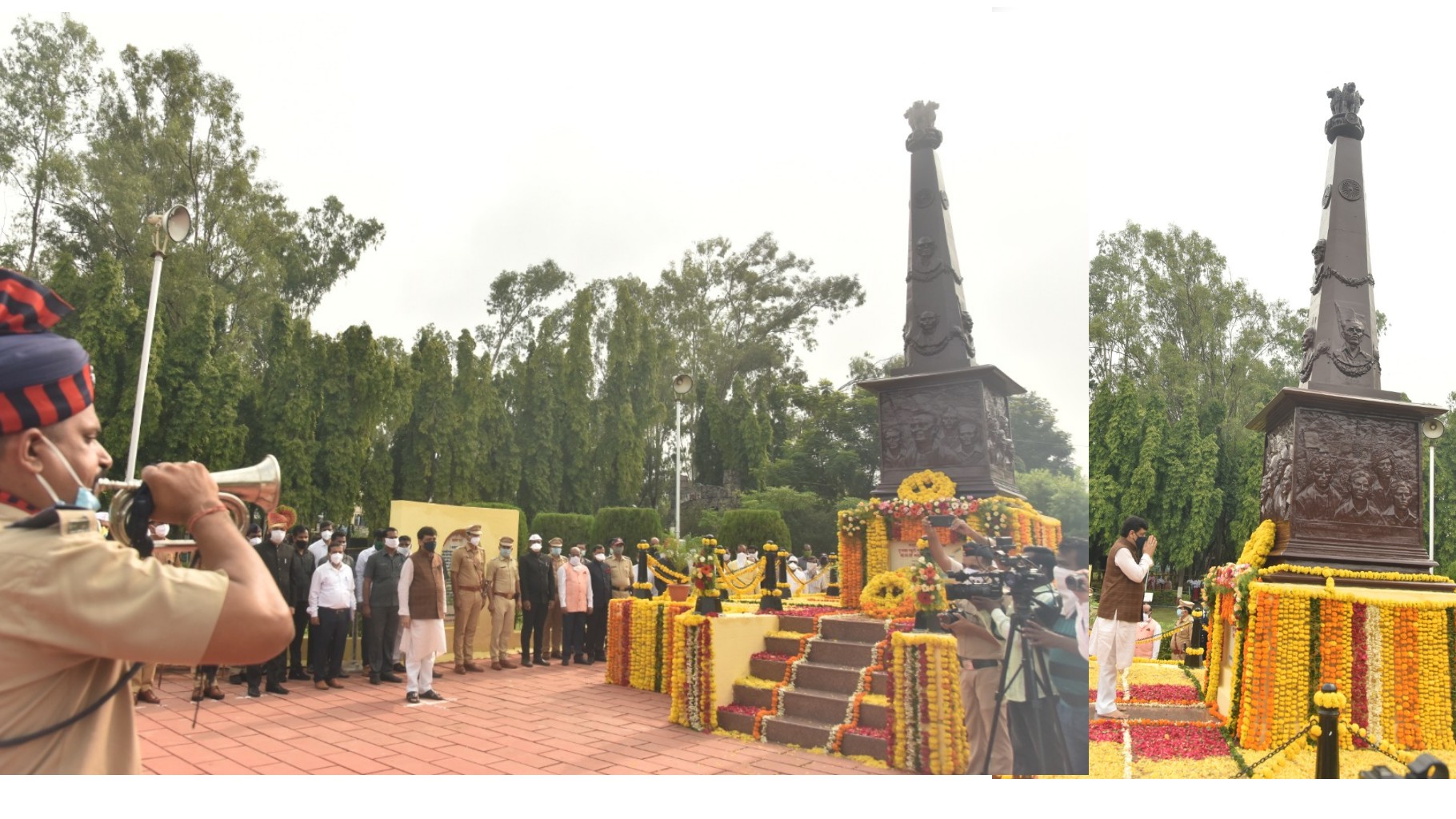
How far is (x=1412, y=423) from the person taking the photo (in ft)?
20.5

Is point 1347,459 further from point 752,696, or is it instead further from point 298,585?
point 298,585

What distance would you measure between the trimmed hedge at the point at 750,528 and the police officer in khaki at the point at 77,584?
41.3ft

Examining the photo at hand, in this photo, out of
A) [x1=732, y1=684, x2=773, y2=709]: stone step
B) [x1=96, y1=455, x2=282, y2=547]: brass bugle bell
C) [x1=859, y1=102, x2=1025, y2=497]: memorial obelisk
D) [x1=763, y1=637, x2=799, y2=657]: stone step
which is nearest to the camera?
[x1=96, y1=455, x2=282, y2=547]: brass bugle bell

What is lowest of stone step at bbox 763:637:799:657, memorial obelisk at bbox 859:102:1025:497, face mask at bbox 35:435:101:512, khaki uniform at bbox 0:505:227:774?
stone step at bbox 763:637:799:657

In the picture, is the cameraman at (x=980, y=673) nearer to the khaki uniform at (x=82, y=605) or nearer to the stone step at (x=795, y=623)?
the stone step at (x=795, y=623)

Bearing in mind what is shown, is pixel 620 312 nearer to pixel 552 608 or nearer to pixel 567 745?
pixel 552 608

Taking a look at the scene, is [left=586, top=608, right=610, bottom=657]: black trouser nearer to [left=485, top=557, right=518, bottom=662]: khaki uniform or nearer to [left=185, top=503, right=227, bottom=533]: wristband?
[left=485, top=557, right=518, bottom=662]: khaki uniform

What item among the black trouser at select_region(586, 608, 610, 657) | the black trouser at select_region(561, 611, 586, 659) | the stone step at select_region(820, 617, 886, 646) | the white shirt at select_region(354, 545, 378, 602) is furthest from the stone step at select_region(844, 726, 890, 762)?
the black trouser at select_region(586, 608, 610, 657)

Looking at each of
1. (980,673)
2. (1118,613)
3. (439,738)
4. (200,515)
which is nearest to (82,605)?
(200,515)

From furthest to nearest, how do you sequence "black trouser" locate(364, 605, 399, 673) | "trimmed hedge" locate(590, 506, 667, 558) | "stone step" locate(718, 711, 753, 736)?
"trimmed hedge" locate(590, 506, 667, 558)
"black trouser" locate(364, 605, 399, 673)
"stone step" locate(718, 711, 753, 736)

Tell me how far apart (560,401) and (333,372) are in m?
3.10

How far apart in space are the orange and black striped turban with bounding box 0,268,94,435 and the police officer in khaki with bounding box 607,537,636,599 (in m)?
9.00

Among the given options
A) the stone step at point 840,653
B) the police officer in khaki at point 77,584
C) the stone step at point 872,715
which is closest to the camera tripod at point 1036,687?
the stone step at point 872,715

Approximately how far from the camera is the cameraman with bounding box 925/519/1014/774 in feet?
12.6
